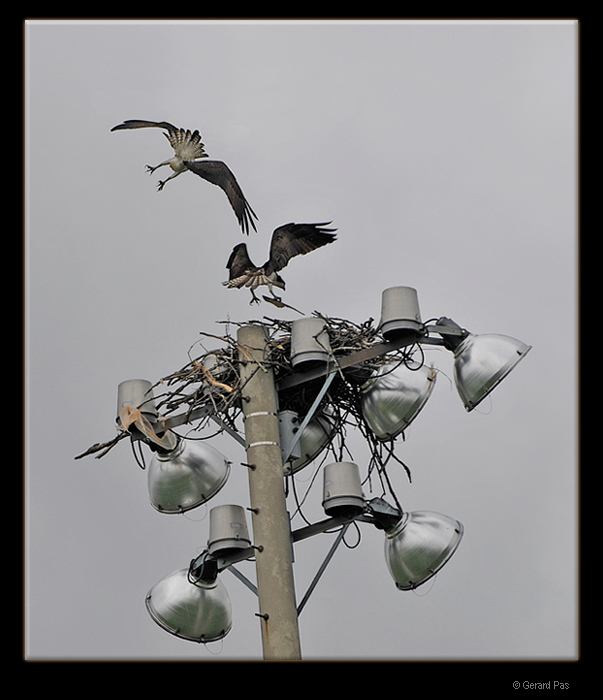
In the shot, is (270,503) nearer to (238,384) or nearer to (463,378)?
(238,384)

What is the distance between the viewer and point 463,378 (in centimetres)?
1062

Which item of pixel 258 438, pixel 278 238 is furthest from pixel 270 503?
pixel 278 238

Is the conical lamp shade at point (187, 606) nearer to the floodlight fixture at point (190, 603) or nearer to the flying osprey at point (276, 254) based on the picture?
the floodlight fixture at point (190, 603)

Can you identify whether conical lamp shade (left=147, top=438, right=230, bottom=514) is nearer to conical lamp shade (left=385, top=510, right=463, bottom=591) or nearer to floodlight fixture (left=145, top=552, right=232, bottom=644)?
floodlight fixture (left=145, top=552, right=232, bottom=644)

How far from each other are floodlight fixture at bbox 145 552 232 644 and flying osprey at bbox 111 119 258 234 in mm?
3560

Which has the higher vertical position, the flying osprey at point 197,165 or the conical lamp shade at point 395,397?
the flying osprey at point 197,165

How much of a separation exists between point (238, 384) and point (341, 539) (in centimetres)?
172

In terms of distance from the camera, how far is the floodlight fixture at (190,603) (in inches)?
429

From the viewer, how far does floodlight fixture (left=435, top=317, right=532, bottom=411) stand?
10430 millimetres

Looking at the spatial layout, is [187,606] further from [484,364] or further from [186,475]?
[484,364]

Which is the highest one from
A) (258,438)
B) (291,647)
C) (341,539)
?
(258,438)

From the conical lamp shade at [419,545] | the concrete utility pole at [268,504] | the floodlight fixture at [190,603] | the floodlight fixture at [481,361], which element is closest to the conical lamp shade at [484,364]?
the floodlight fixture at [481,361]

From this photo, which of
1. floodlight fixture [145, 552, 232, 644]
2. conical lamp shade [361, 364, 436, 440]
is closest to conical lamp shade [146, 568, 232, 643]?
floodlight fixture [145, 552, 232, 644]

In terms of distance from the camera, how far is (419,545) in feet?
34.7
